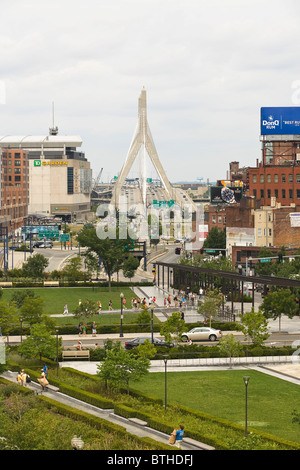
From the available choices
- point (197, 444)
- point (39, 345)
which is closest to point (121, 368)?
point (39, 345)

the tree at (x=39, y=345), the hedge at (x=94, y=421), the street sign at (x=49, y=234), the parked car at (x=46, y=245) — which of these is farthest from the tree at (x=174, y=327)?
the parked car at (x=46, y=245)

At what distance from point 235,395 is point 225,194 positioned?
95669mm

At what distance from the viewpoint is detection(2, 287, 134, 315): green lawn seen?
69.9 m

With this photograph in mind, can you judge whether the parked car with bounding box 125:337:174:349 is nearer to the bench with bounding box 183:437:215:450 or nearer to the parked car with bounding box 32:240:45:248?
the bench with bounding box 183:437:215:450

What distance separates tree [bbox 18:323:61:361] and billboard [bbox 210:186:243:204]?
3537 inches

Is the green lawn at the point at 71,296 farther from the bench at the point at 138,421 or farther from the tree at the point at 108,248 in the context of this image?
the bench at the point at 138,421

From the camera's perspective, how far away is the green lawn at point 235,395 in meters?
33.9

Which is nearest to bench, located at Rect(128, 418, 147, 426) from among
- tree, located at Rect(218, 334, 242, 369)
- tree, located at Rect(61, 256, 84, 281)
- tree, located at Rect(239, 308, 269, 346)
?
tree, located at Rect(218, 334, 242, 369)

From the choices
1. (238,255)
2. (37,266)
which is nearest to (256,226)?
(238,255)

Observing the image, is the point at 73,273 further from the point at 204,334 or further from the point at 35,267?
the point at 204,334

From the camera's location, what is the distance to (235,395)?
38656 mm
